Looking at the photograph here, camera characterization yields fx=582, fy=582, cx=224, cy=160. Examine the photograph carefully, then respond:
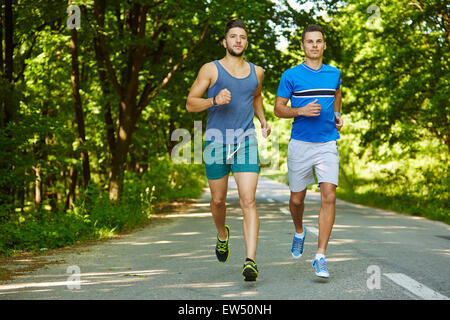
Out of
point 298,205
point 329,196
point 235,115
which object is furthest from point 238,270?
point 235,115

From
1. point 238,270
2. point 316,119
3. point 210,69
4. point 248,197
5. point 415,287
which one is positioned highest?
point 210,69

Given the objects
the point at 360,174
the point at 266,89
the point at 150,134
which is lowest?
the point at 360,174

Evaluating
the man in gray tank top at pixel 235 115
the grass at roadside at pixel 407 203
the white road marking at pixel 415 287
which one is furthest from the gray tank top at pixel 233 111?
the grass at roadside at pixel 407 203

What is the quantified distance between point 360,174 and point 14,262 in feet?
72.9

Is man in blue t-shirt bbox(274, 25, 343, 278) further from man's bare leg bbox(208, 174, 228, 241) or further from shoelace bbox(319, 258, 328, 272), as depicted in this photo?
man's bare leg bbox(208, 174, 228, 241)

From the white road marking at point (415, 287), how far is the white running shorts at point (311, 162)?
Answer: 0.99 meters

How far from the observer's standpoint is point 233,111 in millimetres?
5172

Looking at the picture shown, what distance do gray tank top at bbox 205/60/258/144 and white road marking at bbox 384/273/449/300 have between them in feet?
5.92

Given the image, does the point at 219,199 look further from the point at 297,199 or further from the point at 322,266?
the point at 322,266

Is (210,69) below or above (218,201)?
above

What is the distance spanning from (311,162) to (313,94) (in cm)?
64

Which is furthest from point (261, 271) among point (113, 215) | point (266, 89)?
point (266, 89)
